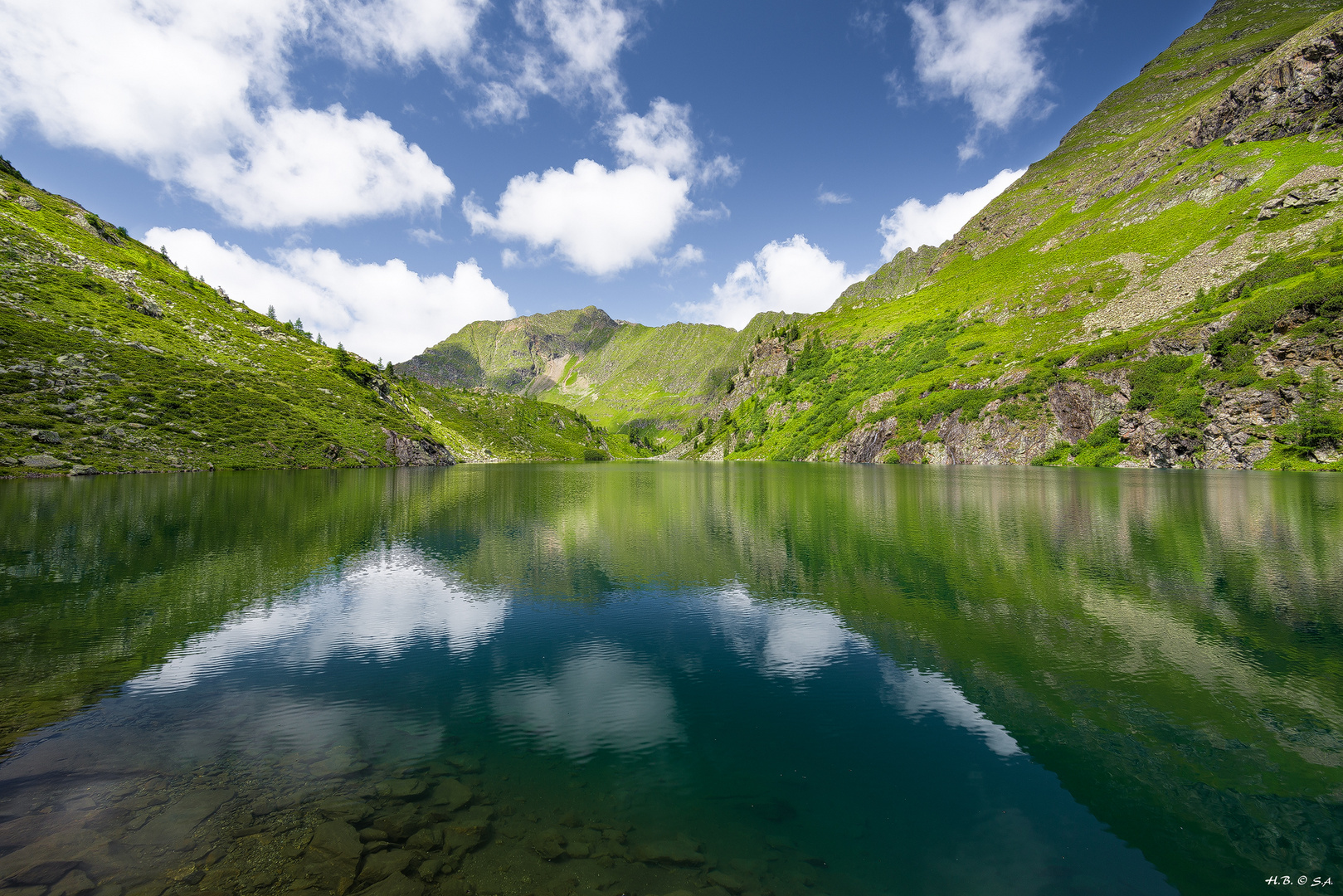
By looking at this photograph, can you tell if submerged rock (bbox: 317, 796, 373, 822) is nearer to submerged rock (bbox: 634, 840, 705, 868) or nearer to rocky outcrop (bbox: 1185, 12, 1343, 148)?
submerged rock (bbox: 634, 840, 705, 868)

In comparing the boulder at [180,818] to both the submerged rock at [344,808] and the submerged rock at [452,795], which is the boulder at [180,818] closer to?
the submerged rock at [344,808]

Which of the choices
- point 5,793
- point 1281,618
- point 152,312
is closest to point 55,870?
point 5,793

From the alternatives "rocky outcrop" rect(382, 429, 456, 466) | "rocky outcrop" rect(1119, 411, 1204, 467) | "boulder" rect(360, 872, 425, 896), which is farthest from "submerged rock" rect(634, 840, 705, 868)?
"rocky outcrop" rect(382, 429, 456, 466)

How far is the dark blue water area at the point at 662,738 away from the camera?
30.0 ft

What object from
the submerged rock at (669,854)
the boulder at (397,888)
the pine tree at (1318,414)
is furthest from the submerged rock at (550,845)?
the pine tree at (1318,414)

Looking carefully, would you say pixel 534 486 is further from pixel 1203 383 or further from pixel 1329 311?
pixel 1329 311

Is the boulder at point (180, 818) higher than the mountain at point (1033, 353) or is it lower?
lower

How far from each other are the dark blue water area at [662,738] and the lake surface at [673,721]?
88mm

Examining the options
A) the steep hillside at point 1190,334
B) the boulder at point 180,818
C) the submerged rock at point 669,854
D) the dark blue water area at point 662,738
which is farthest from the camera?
the steep hillside at point 1190,334

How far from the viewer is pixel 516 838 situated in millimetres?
9172

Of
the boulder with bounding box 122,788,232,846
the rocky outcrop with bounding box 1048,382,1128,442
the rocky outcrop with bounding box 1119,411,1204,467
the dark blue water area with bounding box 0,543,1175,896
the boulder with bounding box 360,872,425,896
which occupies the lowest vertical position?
the dark blue water area with bounding box 0,543,1175,896

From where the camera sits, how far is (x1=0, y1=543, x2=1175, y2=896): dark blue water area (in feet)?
30.0

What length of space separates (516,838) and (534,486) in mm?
84131

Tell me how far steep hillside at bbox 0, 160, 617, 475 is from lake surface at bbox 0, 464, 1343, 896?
92.6m
